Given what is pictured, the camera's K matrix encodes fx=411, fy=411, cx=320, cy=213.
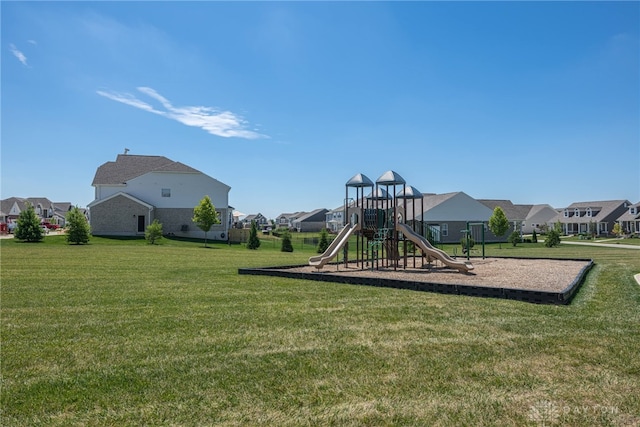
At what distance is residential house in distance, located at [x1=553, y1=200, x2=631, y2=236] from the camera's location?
226ft

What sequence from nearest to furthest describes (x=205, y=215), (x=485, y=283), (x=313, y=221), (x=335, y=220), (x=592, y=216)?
(x=485, y=283)
(x=205, y=215)
(x=592, y=216)
(x=335, y=220)
(x=313, y=221)


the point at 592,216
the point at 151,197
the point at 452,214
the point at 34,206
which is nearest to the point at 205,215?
the point at 151,197

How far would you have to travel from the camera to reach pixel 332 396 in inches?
158

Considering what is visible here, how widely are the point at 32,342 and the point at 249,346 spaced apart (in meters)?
3.05

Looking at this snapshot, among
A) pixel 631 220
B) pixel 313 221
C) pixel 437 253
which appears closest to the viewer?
pixel 437 253

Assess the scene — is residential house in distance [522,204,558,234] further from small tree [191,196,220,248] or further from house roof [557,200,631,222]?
small tree [191,196,220,248]

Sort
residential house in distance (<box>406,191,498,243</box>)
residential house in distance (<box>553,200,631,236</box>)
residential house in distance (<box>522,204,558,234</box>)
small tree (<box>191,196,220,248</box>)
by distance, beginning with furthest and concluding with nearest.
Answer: residential house in distance (<box>522,204,558,234</box>), residential house in distance (<box>553,200,631,236</box>), residential house in distance (<box>406,191,498,243</box>), small tree (<box>191,196,220,248</box>)

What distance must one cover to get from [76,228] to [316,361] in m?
31.4

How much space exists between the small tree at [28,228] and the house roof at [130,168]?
467 inches

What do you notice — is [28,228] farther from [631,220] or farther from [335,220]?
[631,220]

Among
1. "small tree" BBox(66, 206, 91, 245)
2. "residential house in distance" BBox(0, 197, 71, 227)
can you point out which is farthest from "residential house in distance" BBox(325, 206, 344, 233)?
"small tree" BBox(66, 206, 91, 245)

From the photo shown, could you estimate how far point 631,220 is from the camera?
6328cm

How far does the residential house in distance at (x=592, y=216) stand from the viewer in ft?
226

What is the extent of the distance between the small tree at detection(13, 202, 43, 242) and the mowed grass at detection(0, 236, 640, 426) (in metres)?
25.9
